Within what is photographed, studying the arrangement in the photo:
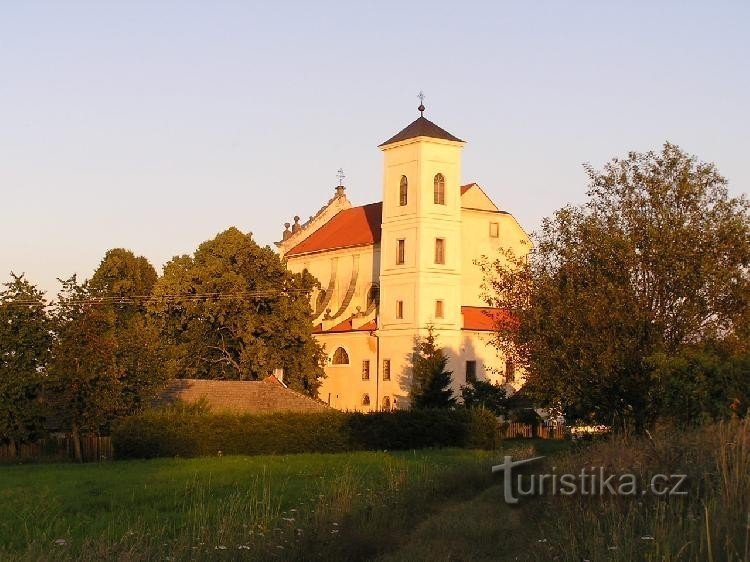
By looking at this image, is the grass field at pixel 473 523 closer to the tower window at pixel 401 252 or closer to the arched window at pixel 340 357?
the tower window at pixel 401 252

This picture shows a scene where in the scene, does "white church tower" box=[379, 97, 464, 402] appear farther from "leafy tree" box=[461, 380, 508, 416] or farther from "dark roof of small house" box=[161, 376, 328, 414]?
"dark roof of small house" box=[161, 376, 328, 414]

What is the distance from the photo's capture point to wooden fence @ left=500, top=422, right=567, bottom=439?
204 feet

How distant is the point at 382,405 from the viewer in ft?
238

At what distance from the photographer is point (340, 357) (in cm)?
7669

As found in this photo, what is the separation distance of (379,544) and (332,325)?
65.7m

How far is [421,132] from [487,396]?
18928mm

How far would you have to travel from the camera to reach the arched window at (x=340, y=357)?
250 ft

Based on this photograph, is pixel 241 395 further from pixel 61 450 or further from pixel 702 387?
pixel 702 387

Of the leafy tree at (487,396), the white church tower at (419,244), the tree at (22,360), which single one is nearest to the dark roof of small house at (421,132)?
the white church tower at (419,244)

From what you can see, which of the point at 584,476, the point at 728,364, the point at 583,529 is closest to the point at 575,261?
the point at 728,364

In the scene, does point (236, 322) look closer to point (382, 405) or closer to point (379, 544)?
point (382, 405)

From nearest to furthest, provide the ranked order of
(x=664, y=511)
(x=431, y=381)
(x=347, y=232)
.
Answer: (x=664, y=511), (x=431, y=381), (x=347, y=232)

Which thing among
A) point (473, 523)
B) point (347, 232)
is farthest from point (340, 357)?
point (473, 523)

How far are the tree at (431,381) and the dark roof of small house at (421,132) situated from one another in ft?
48.2
